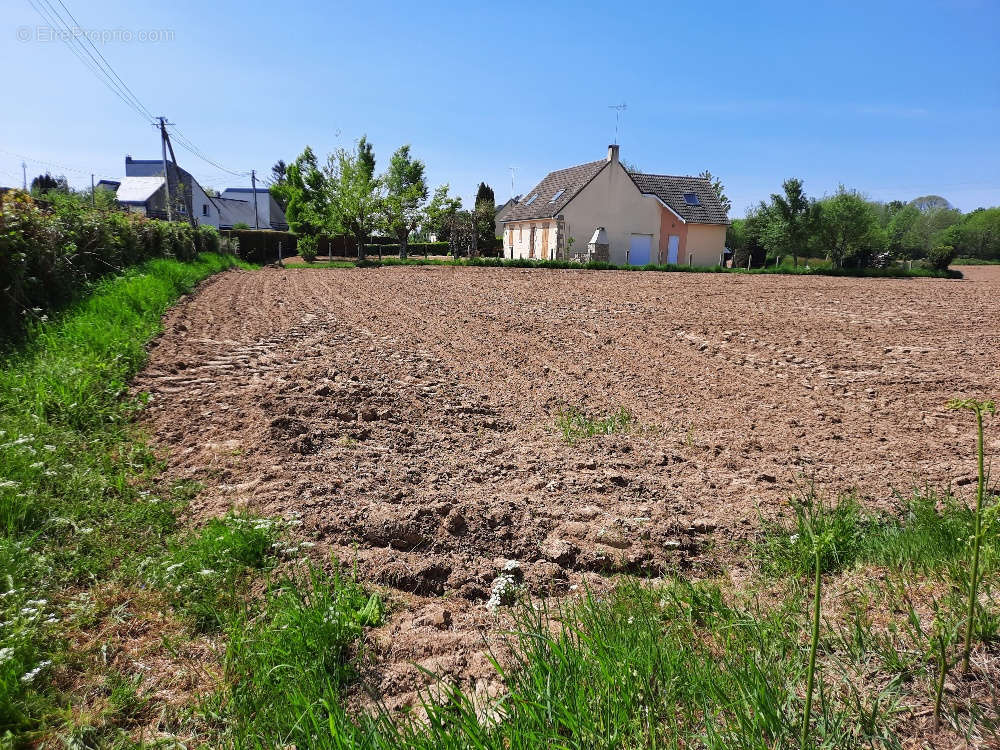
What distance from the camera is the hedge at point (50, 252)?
259 inches

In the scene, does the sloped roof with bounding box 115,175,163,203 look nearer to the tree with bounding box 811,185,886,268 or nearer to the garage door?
the garage door

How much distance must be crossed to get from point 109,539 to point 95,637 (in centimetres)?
92

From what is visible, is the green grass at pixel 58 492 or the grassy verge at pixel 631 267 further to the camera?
the grassy verge at pixel 631 267

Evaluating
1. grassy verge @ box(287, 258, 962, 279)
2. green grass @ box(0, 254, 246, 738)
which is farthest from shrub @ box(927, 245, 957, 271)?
green grass @ box(0, 254, 246, 738)

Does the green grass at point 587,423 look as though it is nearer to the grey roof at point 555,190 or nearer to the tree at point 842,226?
the grey roof at point 555,190

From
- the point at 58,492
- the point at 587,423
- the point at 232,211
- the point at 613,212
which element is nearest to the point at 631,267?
the point at 613,212

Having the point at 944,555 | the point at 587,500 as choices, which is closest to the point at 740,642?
the point at 944,555

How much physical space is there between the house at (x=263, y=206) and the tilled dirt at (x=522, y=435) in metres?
73.7

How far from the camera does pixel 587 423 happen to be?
5605mm

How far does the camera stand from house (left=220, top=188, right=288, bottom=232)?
77.3 metres

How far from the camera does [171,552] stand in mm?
3256

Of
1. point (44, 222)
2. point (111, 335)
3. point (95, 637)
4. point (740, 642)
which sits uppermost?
point (44, 222)

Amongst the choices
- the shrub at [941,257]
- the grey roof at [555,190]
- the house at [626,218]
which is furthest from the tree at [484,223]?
the shrub at [941,257]

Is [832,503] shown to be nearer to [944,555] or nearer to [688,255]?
A: [944,555]
